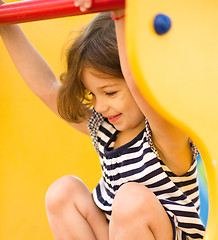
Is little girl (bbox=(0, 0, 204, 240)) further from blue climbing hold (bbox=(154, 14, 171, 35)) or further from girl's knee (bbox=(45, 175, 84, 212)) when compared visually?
blue climbing hold (bbox=(154, 14, 171, 35))

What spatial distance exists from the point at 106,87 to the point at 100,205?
0.85ft

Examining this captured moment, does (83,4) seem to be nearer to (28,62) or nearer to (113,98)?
(113,98)

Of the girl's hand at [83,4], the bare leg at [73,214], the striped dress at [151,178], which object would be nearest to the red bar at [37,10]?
the girl's hand at [83,4]

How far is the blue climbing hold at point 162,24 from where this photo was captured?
478mm

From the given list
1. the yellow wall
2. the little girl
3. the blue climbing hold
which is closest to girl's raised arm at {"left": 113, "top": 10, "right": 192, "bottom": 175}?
the little girl

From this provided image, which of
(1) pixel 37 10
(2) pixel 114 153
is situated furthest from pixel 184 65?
(2) pixel 114 153

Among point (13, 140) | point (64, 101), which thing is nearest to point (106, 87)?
point (64, 101)

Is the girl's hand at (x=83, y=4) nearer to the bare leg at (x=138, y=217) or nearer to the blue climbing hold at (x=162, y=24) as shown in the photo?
the blue climbing hold at (x=162, y=24)

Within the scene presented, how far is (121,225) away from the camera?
710mm

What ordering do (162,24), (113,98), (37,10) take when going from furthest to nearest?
(113,98)
(37,10)
(162,24)

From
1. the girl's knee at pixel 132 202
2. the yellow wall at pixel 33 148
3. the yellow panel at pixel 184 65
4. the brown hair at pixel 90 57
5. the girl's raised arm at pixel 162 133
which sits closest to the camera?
the yellow panel at pixel 184 65

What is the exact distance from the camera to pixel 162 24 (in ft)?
1.58

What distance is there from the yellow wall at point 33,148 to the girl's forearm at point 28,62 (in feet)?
1.14

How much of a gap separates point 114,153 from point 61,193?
0.46 feet
